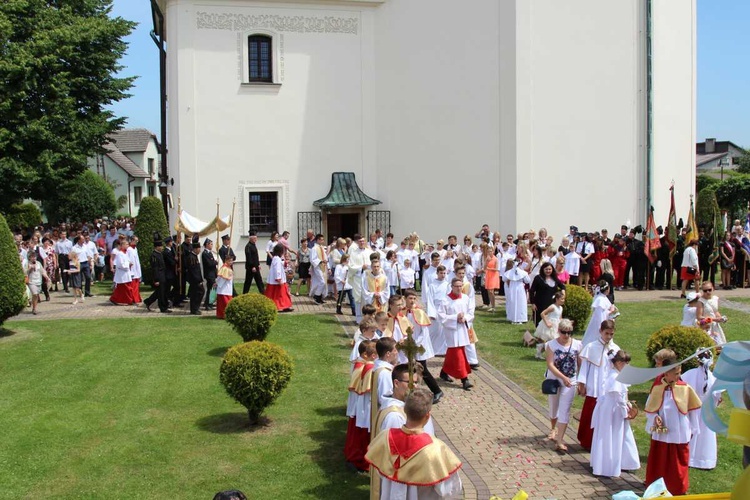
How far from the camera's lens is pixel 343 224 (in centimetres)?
2866

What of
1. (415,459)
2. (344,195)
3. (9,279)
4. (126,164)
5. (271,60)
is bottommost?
(415,459)

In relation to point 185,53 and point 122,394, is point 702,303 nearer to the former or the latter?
point 122,394

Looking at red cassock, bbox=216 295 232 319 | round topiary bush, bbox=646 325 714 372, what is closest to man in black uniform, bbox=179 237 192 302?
red cassock, bbox=216 295 232 319

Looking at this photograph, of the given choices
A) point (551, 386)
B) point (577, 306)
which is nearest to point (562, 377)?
point (551, 386)

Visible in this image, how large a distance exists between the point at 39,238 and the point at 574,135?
17392 millimetres

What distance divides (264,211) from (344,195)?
3039 mm

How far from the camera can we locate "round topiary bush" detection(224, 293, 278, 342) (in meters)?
14.3

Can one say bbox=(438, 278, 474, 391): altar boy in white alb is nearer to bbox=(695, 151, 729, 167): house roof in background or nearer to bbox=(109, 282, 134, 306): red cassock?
bbox=(109, 282, 134, 306): red cassock

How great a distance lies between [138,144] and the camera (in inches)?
2657

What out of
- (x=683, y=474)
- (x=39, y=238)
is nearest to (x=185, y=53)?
(x=39, y=238)

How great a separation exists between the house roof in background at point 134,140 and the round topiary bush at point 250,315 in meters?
56.0

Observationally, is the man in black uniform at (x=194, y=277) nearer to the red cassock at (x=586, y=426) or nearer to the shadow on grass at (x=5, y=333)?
the shadow on grass at (x=5, y=333)

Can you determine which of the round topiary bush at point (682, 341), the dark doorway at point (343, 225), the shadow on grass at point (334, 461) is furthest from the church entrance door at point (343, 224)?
the round topiary bush at point (682, 341)

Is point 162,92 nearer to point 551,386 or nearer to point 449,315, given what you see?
point 449,315
